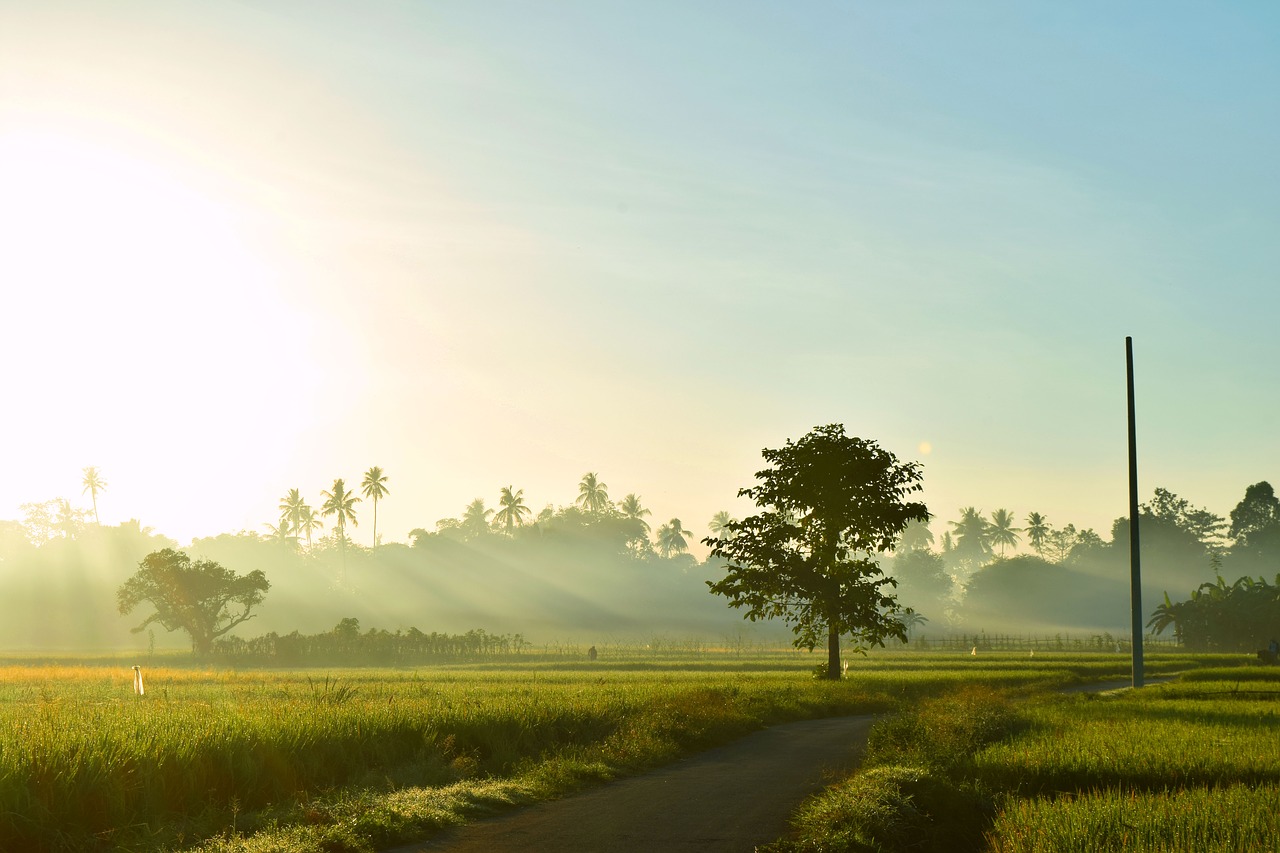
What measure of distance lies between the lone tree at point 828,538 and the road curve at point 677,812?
2249cm

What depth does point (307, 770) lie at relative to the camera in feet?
62.3

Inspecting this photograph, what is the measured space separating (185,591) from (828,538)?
70859 mm

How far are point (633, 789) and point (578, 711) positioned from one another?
26.7 ft

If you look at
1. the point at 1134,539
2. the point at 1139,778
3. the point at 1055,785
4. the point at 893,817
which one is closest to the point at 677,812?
the point at 893,817

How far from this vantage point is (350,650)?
296 ft

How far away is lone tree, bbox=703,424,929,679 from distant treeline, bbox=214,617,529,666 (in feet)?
156

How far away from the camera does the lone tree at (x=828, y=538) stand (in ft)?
153

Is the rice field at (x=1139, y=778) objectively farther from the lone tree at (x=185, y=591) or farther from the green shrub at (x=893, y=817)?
the lone tree at (x=185, y=591)

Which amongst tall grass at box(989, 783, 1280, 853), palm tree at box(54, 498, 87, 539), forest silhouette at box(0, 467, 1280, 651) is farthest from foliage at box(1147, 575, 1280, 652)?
palm tree at box(54, 498, 87, 539)

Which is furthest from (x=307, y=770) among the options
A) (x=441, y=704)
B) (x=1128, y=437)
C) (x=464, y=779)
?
(x=1128, y=437)

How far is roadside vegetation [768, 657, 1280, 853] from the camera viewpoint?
43.0 ft

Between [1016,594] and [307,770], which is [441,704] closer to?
[307,770]

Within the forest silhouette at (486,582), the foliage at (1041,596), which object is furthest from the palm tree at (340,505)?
the foliage at (1041,596)

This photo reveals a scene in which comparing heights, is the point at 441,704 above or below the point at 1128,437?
below
